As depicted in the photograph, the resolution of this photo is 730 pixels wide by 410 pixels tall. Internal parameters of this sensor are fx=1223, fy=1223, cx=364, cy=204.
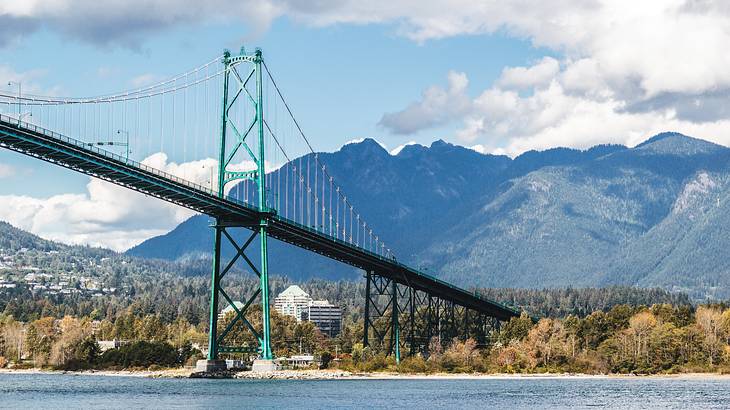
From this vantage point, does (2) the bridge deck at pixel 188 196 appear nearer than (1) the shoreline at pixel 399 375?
Yes

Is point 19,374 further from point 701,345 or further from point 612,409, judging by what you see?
point 612,409

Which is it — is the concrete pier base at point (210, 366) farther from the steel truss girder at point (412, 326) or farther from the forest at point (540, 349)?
the steel truss girder at point (412, 326)

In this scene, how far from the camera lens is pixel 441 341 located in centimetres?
13975

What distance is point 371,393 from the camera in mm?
86312

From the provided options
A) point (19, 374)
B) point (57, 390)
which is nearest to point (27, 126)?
point (57, 390)

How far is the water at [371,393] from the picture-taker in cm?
7419

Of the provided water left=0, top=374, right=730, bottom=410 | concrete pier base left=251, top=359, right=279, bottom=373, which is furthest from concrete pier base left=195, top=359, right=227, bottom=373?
concrete pier base left=251, top=359, right=279, bottom=373

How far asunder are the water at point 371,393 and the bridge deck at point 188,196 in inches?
515

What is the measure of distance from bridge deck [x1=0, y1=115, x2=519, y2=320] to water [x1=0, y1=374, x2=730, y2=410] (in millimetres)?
13076

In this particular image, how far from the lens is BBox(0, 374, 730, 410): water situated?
243 ft

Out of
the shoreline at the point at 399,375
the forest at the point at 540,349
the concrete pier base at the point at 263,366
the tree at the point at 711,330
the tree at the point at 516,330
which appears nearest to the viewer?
the concrete pier base at the point at 263,366

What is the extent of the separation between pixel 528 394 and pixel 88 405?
31.2 metres

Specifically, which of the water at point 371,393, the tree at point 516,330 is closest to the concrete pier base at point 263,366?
the water at point 371,393

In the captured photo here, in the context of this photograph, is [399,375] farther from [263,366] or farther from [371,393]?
[371,393]
